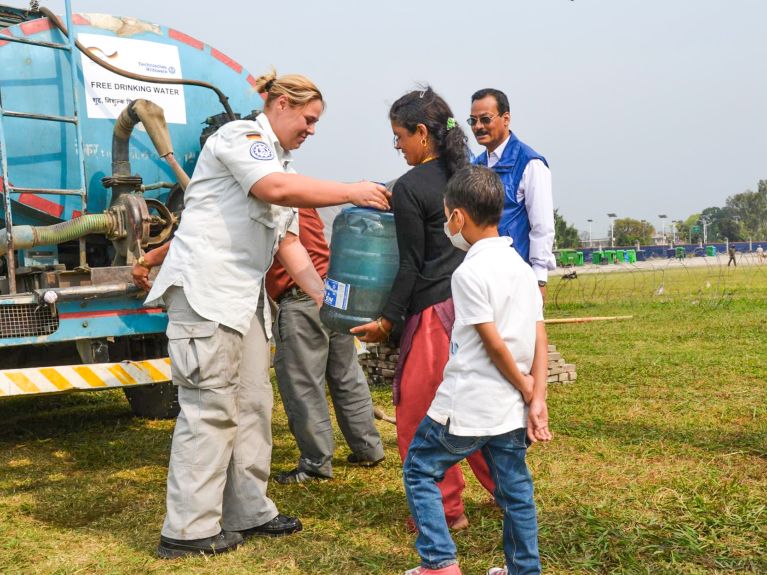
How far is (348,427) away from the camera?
15.7 ft

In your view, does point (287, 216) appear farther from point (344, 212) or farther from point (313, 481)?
point (313, 481)

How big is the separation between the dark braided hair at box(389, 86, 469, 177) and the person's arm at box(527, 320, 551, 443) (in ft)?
2.95

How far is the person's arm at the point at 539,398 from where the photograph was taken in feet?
8.85

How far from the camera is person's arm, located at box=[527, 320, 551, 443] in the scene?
2697 millimetres

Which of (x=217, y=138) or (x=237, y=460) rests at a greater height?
(x=217, y=138)

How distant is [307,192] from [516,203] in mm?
1299

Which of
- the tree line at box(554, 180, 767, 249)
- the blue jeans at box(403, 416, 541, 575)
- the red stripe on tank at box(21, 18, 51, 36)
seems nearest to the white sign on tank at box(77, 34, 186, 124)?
the red stripe on tank at box(21, 18, 51, 36)

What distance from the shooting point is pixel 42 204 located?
514cm

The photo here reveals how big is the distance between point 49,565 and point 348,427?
6.27 feet

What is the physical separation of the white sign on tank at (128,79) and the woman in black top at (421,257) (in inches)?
107

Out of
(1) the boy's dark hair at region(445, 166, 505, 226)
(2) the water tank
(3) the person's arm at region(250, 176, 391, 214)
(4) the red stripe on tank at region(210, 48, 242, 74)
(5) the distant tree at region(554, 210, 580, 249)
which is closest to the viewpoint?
(1) the boy's dark hair at region(445, 166, 505, 226)

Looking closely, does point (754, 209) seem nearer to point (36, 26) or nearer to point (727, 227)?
point (727, 227)

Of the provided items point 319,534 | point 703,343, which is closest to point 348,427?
point 319,534

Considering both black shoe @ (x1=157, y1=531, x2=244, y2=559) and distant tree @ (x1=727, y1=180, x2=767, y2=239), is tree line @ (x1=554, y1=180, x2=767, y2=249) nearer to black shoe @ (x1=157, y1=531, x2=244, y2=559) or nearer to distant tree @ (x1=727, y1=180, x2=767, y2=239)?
distant tree @ (x1=727, y1=180, x2=767, y2=239)
